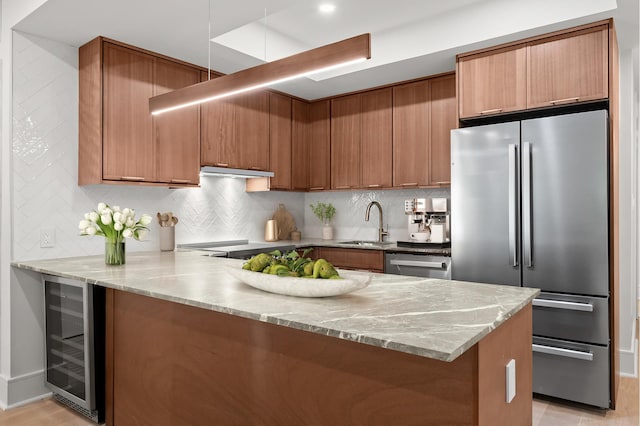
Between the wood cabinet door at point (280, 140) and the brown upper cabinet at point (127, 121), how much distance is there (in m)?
1.06

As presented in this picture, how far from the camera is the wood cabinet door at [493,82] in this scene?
3301 mm

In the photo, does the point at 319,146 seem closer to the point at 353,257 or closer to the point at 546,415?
the point at 353,257

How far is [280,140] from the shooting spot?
4.74 metres

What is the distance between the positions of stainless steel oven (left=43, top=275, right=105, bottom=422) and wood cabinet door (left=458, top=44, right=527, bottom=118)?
2.96m

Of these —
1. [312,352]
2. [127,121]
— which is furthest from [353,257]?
[312,352]

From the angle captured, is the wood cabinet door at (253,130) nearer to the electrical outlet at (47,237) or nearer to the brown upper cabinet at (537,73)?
the electrical outlet at (47,237)

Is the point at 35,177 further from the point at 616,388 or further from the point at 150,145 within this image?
the point at 616,388

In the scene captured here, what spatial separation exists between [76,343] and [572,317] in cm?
317

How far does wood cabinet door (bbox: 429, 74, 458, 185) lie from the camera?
4.06 meters

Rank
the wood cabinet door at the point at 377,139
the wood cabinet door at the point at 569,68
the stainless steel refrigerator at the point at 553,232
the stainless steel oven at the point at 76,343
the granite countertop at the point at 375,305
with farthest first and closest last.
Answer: the wood cabinet door at the point at 377,139 < the wood cabinet door at the point at 569,68 < the stainless steel refrigerator at the point at 553,232 < the stainless steel oven at the point at 76,343 < the granite countertop at the point at 375,305

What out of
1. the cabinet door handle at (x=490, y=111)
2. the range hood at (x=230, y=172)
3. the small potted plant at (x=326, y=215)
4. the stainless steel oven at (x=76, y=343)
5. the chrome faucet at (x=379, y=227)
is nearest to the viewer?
the stainless steel oven at (x=76, y=343)

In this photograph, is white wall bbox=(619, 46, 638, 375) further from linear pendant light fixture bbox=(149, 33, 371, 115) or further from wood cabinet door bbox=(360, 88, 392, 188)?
linear pendant light fixture bbox=(149, 33, 371, 115)

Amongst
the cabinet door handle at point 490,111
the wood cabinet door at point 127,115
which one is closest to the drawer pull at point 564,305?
the cabinet door handle at point 490,111

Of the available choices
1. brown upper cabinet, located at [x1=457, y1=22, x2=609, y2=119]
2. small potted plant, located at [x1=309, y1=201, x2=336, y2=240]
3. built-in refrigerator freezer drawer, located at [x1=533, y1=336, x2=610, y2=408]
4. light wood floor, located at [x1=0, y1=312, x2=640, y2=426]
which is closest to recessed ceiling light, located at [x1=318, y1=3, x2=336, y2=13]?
brown upper cabinet, located at [x1=457, y1=22, x2=609, y2=119]
